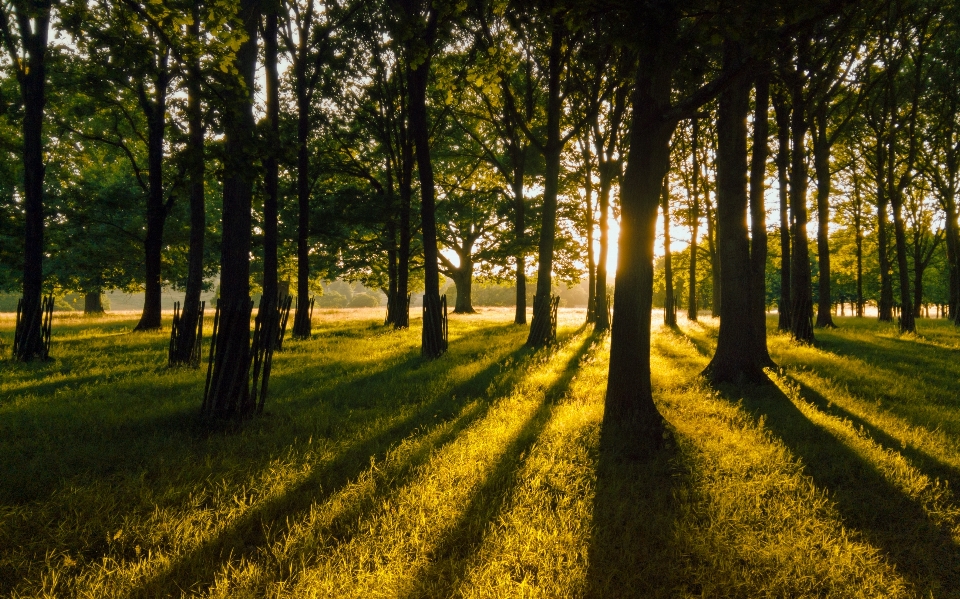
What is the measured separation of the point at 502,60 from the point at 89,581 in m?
7.68

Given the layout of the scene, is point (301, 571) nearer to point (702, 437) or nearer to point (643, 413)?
point (643, 413)

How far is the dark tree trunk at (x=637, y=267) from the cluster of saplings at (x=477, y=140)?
26 mm

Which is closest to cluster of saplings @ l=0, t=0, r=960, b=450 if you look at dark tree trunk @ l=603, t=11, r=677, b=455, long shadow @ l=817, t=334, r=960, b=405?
dark tree trunk @ l=603, t=11, r=677, b=455

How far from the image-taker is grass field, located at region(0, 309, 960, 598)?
8.77ft

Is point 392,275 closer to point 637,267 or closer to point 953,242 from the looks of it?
point 637,267

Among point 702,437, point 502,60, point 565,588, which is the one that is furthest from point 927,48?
point 565,588

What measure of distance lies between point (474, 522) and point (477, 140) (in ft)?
60.5

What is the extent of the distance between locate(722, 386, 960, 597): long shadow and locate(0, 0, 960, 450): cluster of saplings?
154 centimetres

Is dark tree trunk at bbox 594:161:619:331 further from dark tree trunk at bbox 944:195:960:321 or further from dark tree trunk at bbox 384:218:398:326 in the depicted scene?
dark tree trunk at bbox 944:195:960:321

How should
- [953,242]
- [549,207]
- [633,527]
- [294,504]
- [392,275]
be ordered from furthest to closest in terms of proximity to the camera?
[953,242]
[392,275]
[549,207]
[294,504]
[633,527]

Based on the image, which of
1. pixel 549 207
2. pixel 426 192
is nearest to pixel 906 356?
pixel 549 207

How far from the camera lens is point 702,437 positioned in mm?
5074

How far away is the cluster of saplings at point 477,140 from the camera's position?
4.90m

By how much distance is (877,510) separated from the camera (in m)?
3.56
